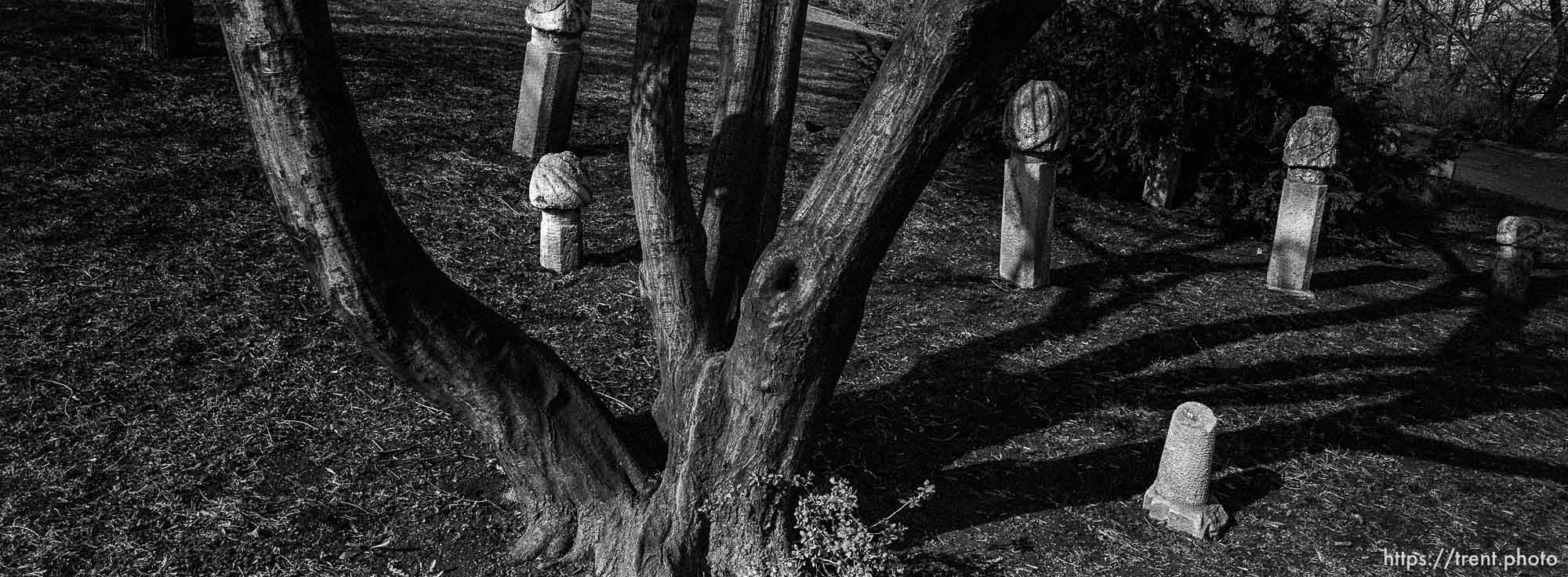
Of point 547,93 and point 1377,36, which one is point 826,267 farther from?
point 1377,36

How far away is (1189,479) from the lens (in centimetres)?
431

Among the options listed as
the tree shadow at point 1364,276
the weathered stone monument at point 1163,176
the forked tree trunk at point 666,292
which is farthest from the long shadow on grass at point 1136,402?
the weathered stone monument at point 1163,176

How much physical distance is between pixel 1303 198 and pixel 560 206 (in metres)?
5.03

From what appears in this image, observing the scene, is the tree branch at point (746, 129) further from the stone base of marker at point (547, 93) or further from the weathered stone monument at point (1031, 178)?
the stone base of marker at point (547, 93)

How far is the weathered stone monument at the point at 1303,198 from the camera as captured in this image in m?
6.69

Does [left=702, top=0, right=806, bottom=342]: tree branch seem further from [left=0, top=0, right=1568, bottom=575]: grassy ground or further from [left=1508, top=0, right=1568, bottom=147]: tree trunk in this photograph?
[left=1508, top=0, right=1568, bottom=147]: tree trunk

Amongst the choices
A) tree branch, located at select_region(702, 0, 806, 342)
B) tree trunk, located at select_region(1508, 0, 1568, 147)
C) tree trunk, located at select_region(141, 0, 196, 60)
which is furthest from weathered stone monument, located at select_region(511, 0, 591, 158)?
tree trunk, located at select_region(1508, 0, 1568, 147)

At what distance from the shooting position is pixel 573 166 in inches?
234

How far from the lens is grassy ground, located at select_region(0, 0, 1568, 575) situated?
396 centimetres

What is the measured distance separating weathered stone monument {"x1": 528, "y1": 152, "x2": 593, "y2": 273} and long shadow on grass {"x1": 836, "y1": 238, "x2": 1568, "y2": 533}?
205 cm

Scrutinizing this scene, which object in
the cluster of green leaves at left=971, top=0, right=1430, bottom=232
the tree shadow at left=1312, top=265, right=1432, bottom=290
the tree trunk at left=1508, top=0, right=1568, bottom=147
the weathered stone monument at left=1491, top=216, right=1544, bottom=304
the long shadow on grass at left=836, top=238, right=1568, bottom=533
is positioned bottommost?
the long shadow on grass at left=836, top=238, right=1568, bottom=533

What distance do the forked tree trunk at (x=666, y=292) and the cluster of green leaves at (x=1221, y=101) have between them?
5.42 metres

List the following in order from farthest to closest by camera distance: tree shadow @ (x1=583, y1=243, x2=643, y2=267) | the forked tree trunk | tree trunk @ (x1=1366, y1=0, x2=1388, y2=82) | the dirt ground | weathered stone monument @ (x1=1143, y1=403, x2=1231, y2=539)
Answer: tree trunk @ (x1=1366, y1=0, x2=1388, y2=82) < the dirt ground < tree shadow @ (x1=583, y1=243, x2=643, y2=267) < weathered stone monument @ (x1=1143, y1=403, x2=1231, y2=539) < the forked tree trunk

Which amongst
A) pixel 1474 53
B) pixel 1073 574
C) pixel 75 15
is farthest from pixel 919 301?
pixel 1474 53
